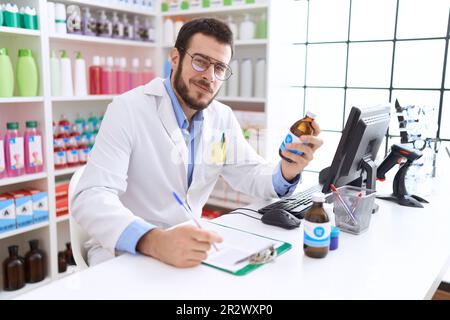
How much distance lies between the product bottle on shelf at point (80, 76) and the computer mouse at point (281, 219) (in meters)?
1.97

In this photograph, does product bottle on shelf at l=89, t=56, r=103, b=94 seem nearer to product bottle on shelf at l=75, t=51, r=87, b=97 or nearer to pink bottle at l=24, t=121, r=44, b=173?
product bottle on shelf at l=75, t=51, r=87, b=97

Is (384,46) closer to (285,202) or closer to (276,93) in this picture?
(276,93)

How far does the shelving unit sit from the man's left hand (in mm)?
1441

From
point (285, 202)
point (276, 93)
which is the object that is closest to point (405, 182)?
point (285, 202)

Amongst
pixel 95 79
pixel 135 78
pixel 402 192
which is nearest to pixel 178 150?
pixel 402 192

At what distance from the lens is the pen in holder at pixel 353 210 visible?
1.33 m

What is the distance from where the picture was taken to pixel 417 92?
9.24ft

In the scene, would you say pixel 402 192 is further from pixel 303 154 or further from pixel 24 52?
pixel 24 52

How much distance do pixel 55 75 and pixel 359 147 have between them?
2089 millimetres

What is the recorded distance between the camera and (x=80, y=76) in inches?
113

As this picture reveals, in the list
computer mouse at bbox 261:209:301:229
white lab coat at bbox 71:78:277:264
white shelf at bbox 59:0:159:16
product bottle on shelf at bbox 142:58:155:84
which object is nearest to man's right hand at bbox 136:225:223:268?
white lab coat at bbox 71:78:277:264

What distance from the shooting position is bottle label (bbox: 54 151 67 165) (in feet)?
9.04

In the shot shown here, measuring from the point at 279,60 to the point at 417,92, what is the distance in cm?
99

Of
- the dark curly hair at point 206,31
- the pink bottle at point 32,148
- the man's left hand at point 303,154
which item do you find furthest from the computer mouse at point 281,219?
the pink bottle at point 32,148
